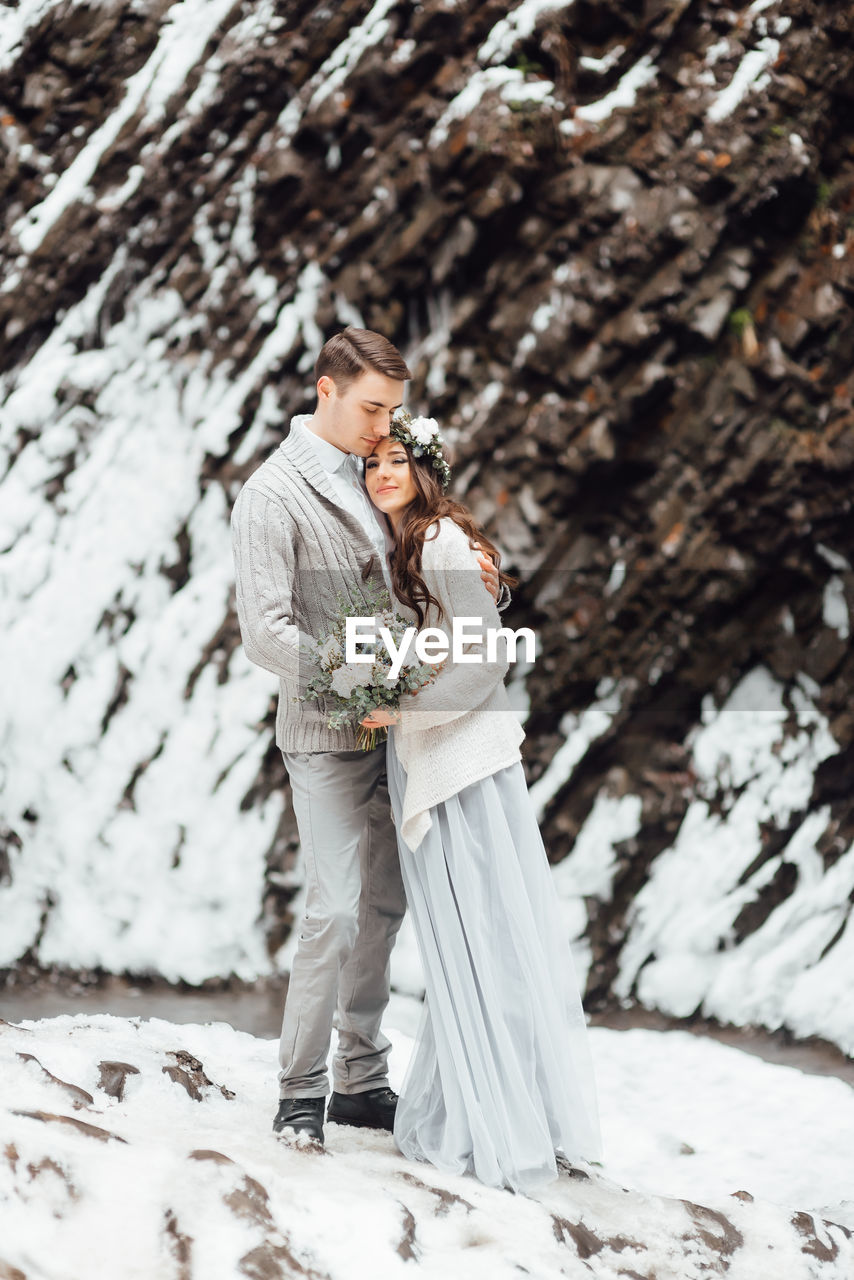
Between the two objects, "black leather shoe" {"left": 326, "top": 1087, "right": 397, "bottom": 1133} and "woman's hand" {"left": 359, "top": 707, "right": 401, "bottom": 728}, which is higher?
"woman's hand" {"left": 359, "top": 707, "right": 401, "bottom": 728}

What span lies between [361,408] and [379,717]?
2.01 ft

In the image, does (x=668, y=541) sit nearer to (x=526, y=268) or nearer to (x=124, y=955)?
(x=526, y=268)

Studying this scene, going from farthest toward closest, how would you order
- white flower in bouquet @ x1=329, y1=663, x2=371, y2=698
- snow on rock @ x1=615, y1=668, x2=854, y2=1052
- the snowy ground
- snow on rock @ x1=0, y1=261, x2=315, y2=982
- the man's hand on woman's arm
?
1. snow on rock @ x1=0, y1=261, x2=315, y2=982
2. snow on rock @ x1=615, y1=668, x2=854, y2=1052
3. the man's hand on woman's arm
4. white flower in bouquet @ x1=329, y1=663, x2=371, y2=698
5. the snowy ground

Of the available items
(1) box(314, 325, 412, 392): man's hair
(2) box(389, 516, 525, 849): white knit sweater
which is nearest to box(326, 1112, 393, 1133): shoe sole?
(2) box(389, 516, 525, 849): white knit sweater

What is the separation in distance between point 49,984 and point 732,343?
12.2ft

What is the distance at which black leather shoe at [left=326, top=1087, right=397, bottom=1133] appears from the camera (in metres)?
2.30

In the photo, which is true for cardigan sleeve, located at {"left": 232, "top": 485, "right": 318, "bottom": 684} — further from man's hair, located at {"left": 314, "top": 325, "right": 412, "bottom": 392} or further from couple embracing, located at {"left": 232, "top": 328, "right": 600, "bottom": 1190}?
man's hair, located at {"left": 314, "top": 325, "right": 412, "bottom": 392}

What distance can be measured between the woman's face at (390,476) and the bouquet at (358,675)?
0.78 ft

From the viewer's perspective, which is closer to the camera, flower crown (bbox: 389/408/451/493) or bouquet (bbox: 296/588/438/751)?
bouquet (bbox: 296/588/438/751)

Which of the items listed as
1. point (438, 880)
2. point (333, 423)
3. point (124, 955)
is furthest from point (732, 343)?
point (124, 955)

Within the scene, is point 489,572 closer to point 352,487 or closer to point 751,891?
point 352,487

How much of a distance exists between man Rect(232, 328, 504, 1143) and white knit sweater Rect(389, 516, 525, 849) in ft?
0.32

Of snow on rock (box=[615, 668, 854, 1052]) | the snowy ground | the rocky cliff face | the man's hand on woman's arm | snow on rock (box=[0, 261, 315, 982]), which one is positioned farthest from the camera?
the rocky cliff face

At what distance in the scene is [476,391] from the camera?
4.48 metres
